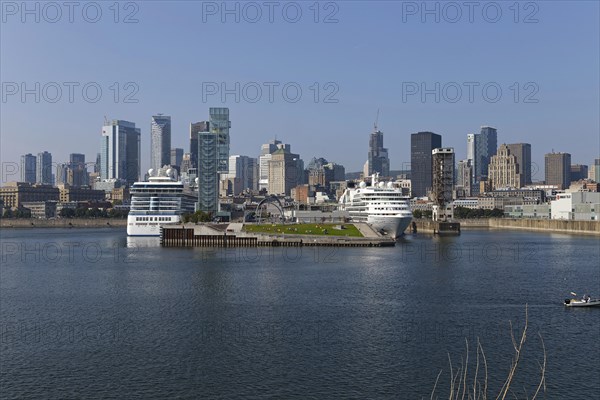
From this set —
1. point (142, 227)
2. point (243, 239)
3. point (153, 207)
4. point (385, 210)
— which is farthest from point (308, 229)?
point (142, 227)

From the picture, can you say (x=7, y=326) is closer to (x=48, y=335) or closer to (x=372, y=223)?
(x=48, y=335)

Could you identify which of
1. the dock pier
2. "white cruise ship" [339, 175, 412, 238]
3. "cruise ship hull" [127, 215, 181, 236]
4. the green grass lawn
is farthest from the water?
"cruise ship hull" [127, 215, 181, 236]

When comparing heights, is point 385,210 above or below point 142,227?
above

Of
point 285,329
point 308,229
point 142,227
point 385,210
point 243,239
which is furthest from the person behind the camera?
point 142,227

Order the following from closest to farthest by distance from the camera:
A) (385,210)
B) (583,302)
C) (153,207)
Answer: (583,302) → (385,210) → (153,207)

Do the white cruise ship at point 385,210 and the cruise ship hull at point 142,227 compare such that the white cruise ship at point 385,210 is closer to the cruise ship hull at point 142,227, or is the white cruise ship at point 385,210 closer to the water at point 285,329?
the cruise ship hull at point 142,227

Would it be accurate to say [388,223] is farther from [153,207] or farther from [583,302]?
[583,302]

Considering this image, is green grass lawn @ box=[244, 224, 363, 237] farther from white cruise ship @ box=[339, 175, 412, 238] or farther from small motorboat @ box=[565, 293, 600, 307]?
small motorboat @ box=[565, 293, 600, 307]

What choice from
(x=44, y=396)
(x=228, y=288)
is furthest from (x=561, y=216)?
(x=44, y=396)
